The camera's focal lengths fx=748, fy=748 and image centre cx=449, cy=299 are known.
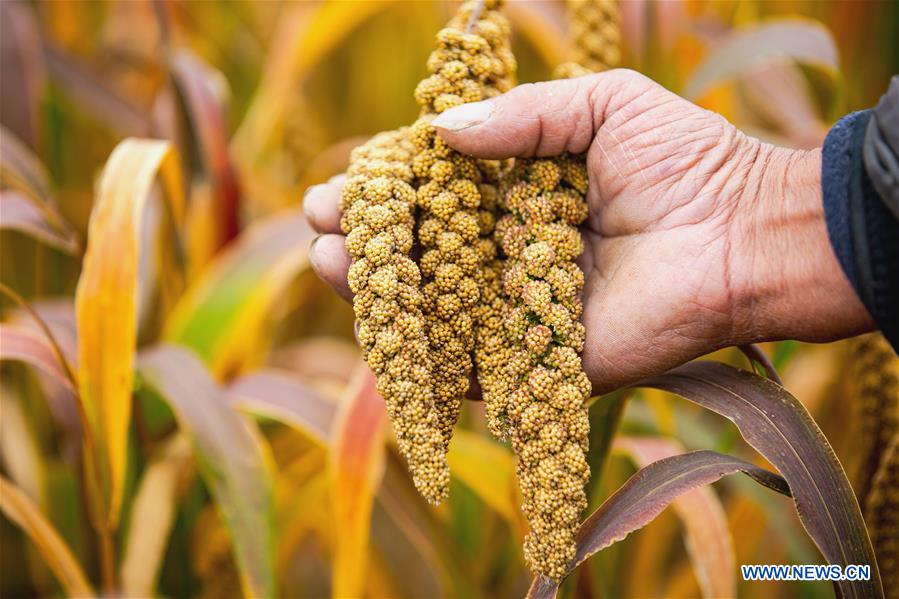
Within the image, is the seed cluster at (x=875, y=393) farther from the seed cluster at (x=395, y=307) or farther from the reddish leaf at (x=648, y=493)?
the seed cluster at (x=395, y=307)

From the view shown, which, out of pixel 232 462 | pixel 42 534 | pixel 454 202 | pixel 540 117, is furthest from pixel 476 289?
pixel 42 534

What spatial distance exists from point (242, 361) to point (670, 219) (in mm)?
864

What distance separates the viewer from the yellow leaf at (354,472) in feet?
3.54

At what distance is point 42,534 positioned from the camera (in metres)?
1.10

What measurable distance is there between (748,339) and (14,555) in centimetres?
173

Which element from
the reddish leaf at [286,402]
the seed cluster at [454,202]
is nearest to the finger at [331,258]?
the seed cluster at [454,202]

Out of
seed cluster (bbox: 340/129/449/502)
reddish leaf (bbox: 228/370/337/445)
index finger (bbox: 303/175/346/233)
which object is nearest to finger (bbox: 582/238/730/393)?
seed cluster (bbox: 340/129/449/502)

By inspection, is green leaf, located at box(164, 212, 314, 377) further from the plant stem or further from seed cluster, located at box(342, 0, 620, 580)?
seed cluster, located at box(342, 0, 620, 580)

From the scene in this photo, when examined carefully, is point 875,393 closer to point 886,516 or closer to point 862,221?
point 886,516

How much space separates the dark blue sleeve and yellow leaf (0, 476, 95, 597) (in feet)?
3.70

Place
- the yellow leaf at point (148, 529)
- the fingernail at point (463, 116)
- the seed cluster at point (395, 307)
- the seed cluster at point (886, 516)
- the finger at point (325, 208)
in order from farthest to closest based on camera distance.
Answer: the yellow leaf at point (148, 529), the seed cluster at point (886, 516), the finger at point (325, 208), the fingernail at point (463, 116), the seed cluster at point (395, 307)

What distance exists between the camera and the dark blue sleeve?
75 centimetres

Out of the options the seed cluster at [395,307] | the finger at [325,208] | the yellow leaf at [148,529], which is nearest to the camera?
the seed cluster at [395,307]

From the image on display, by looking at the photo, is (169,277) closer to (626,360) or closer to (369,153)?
(369,153)
